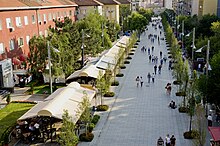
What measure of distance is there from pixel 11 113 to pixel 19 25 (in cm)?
1648

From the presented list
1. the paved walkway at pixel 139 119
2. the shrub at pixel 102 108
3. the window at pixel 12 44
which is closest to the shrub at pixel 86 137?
the paved walkway at pixel 139 119

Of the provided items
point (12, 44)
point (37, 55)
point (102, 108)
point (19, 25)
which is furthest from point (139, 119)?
point (19, 25)

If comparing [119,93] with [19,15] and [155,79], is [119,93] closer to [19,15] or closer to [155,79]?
[155,79]

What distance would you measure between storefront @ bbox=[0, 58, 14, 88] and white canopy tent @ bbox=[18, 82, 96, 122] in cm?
1072

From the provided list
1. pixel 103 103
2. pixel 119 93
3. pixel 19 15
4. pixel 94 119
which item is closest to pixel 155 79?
pixel 119 93

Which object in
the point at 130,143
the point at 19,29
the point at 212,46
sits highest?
the point at 19,29

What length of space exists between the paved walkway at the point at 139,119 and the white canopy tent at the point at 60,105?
2616mm

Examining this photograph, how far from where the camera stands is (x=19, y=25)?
134 feet

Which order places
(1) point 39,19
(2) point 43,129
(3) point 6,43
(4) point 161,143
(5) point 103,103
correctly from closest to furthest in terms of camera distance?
1. (4) point 161,143
2. (2) point 43,129
3. (5) point 103,103
4. (3) point 6,43
5. (1) point 39,19

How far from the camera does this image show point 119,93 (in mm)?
33844

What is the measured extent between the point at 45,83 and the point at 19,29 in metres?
8.43

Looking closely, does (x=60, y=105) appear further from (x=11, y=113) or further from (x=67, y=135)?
(x=11, y=113)

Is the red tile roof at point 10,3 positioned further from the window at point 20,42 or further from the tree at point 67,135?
the tree at point 67,135

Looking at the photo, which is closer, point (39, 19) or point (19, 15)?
point (19, 15)
